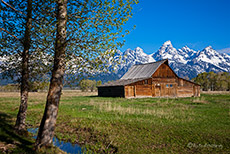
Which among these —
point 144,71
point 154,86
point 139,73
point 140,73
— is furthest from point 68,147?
point 139,73

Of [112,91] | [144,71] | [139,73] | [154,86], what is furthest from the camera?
[139,73]

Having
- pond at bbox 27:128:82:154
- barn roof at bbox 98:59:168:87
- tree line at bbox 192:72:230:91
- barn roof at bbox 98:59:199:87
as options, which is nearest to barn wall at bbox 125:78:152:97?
barn roof at bbox 98:59:199:87

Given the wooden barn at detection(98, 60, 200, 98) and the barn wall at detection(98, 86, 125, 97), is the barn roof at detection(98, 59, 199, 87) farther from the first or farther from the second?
the barn wall at detection(98, 86, 125, 97)

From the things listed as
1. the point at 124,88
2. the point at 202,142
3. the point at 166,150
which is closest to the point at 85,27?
the point at 166,150

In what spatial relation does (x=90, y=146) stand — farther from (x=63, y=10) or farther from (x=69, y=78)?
(x=63, y=10)

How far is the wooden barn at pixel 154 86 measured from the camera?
1753 inches

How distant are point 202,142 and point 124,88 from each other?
34.0 m

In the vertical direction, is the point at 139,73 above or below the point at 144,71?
below

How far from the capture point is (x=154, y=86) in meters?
47.1

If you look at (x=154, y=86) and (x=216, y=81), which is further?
(x=216, y=81)

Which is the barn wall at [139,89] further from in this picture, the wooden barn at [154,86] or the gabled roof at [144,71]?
the gabled roof at [144,71]

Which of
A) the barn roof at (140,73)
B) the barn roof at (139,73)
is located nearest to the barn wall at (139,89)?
the barn roof at (140,73)

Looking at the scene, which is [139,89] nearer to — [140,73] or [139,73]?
[140,73]

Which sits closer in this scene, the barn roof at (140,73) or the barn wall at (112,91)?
the barn wall at (112,91)
